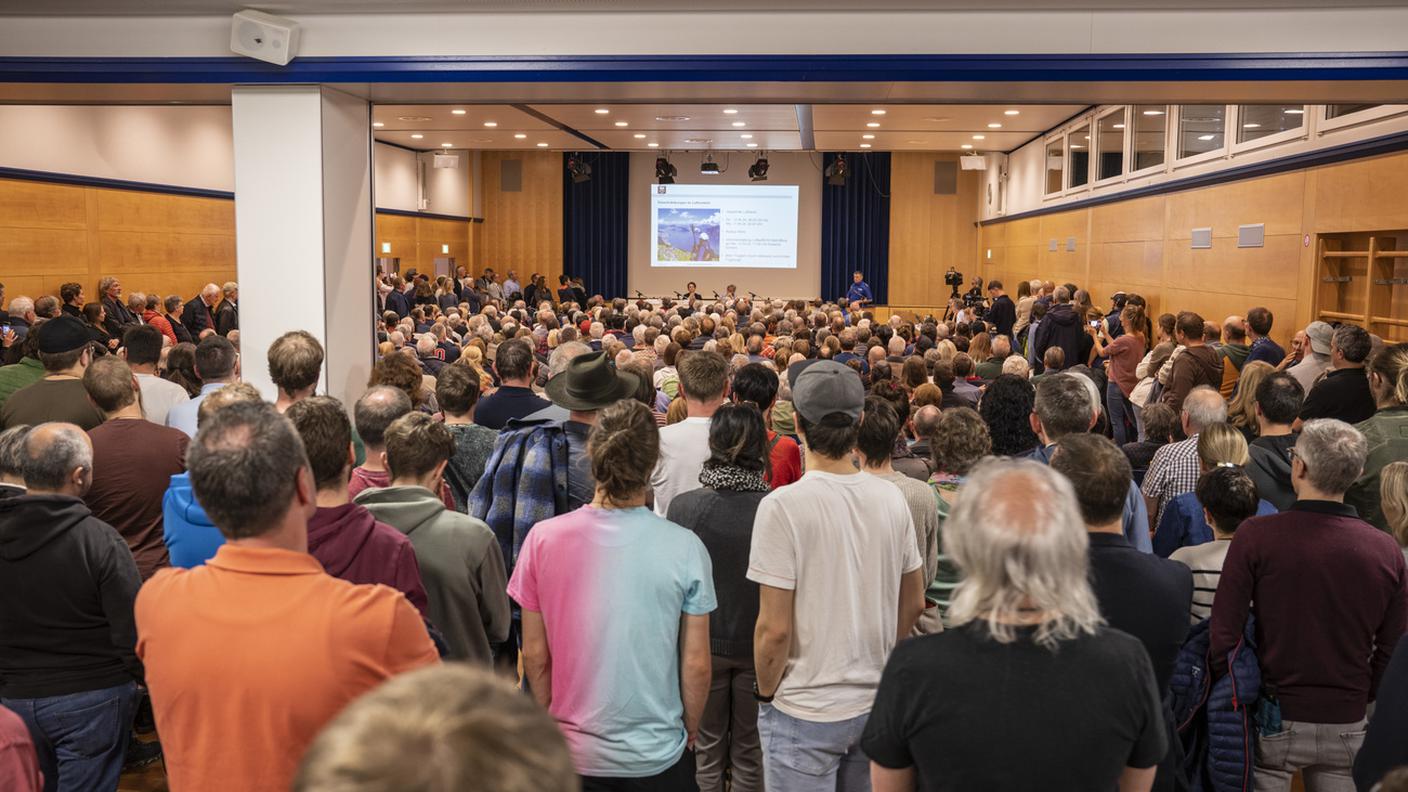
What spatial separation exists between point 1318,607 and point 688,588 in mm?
1766

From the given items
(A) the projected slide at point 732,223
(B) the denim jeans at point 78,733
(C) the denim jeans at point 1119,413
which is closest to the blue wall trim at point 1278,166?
(C) the denim jeans at point 1119,413

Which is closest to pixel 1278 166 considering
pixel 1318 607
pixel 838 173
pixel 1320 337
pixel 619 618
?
pixel 1320 337

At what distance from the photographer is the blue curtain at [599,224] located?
2466cm

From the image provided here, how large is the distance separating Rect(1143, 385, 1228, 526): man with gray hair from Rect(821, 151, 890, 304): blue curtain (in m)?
19.6

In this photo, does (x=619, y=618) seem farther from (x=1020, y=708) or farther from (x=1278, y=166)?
(x=1278, y=166)

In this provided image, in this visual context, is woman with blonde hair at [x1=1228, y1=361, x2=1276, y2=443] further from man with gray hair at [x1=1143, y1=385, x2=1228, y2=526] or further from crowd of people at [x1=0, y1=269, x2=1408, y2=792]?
man with gray hair at [x1=1143, y1=385, x2=1228, y2=526]

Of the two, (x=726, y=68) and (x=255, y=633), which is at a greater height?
(x=726, y=68)

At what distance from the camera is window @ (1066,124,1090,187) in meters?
14.6

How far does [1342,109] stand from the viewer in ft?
26.6

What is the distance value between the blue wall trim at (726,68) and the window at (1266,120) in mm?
3201

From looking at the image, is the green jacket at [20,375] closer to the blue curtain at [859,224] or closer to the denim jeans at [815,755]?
the denim jeans at [815,755]

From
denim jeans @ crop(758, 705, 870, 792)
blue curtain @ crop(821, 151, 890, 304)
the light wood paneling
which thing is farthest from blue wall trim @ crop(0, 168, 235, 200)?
blue curtain @ crop(821, 151, 890, 304)

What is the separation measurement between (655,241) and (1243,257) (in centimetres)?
1635

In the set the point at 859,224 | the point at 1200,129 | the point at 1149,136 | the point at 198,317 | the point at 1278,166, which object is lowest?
the point at 198,317
